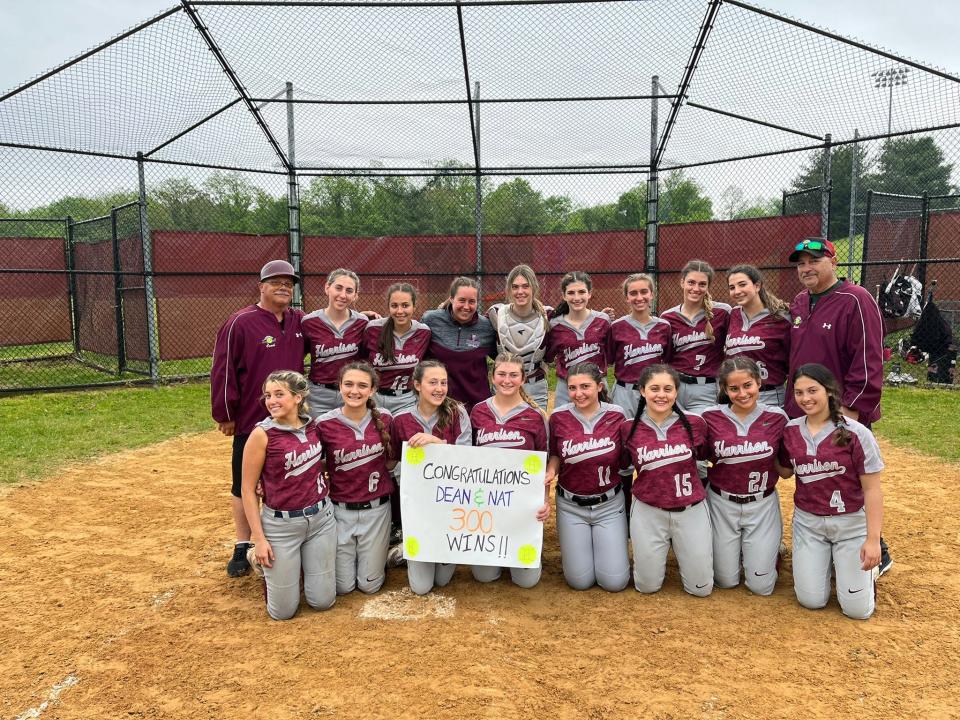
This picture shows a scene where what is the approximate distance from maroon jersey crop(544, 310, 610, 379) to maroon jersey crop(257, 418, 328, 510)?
6.36 ft

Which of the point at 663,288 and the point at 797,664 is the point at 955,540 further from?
the point at 663,288

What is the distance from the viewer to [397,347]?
14.9ft

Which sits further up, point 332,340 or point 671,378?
point 332,340

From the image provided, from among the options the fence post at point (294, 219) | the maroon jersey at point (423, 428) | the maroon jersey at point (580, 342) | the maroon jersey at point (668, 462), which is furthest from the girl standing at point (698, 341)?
the fence post at point (294, 219)

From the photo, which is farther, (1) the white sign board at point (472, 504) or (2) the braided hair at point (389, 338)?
(2) the braided hair at point (389, 338)

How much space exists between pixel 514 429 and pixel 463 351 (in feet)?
3.30

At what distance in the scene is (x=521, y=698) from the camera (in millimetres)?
2637

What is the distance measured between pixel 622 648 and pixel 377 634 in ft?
3.86

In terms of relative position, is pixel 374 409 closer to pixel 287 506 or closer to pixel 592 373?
pixel 287 506

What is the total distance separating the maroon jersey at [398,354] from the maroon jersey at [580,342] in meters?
0.93

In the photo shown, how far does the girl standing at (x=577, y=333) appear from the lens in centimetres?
456

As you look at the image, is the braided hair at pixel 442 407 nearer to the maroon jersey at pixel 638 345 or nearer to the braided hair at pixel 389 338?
the braided hair at pixel 389 338

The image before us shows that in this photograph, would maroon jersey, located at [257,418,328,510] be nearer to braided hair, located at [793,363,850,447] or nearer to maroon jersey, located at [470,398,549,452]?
maroon jersey, located at [470,398,549,452]

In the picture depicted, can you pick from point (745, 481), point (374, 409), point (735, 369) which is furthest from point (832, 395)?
point (374, 409)
